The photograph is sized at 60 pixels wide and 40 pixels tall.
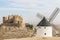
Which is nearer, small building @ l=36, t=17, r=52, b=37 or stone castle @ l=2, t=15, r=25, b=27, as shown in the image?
small building @ l=36, t=17, r=52, b=37

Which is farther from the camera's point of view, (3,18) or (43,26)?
(3,18)

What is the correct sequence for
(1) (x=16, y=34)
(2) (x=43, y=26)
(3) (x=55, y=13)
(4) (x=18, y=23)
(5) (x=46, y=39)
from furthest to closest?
(4) (x=18, y=23)
(3) (x=55, y=13)
(1) (x=16, y=34)
(2) (x=43, y=26)
(5) (x=46, y=39)

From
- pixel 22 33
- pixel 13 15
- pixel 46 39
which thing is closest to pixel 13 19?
pixel 13 15

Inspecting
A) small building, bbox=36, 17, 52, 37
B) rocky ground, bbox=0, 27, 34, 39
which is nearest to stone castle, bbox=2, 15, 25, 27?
rocky ground, bbox=0, 27, 34, 39

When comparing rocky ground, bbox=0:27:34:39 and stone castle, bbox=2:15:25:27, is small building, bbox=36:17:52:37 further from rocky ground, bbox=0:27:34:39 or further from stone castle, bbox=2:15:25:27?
stone castle, bbox=2:15:25:27

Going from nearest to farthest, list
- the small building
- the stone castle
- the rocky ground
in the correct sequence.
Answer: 1. the small building
2. the rocky ground
3. the stone castle

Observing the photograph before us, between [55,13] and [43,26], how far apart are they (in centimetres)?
640

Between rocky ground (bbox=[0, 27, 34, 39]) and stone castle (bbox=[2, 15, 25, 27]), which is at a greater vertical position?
stone castle (bbox=[2, 15, 25, 27])

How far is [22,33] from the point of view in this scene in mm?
33406

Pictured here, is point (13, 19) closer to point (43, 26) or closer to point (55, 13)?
point (55, 13)

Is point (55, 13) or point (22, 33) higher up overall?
point (55, 13)

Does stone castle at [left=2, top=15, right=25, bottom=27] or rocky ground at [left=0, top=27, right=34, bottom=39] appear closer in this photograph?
rocky ground at [left=0, top=27, right=34, bottom=39]

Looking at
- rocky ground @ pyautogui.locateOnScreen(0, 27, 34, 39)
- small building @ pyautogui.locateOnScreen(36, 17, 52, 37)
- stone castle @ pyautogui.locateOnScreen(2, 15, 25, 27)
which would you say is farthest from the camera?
stone castle @ pyautogui.locateOnScreen(2, 15, 25, 27)

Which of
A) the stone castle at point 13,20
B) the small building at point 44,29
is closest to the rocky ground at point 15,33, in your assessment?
the small building at point 44,29
